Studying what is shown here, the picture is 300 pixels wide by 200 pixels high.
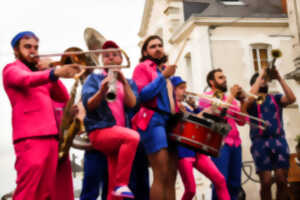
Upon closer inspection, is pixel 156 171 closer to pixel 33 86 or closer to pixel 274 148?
pixel 33 86

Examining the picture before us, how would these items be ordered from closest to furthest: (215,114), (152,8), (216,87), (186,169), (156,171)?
(156,171)
(215,114)
(186,169)
(216,87)
(152,8)

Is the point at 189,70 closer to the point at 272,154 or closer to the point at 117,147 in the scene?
the point at 272,154

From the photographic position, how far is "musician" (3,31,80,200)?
3801mm

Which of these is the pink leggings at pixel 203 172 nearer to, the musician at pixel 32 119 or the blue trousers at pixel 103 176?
the blue trousers at pixel 103 176

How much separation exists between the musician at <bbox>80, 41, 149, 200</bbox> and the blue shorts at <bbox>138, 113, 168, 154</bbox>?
0.33 m

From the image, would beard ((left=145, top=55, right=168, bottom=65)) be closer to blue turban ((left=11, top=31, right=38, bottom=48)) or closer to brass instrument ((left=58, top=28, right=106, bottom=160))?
brass instrument ((left=58, top=28, right=106, bottom=160))

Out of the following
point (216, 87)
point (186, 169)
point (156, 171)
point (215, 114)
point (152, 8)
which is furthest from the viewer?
point (152, 8)

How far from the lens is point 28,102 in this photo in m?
4.01

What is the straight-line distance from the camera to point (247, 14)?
16359 mm

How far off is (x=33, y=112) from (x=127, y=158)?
0.95 metres

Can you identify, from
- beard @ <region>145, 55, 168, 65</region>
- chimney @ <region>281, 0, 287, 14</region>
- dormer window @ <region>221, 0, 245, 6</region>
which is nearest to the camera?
beard @ <region>145, 55, 168, 65</region>

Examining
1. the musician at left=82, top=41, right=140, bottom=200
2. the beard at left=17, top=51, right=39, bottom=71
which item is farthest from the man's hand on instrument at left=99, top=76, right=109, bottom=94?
the beard at left=17, top=51, right=39, bottom=71

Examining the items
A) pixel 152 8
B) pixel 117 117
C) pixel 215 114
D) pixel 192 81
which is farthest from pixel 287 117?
pixel 117 117

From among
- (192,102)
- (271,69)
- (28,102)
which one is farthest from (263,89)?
(28,102)
